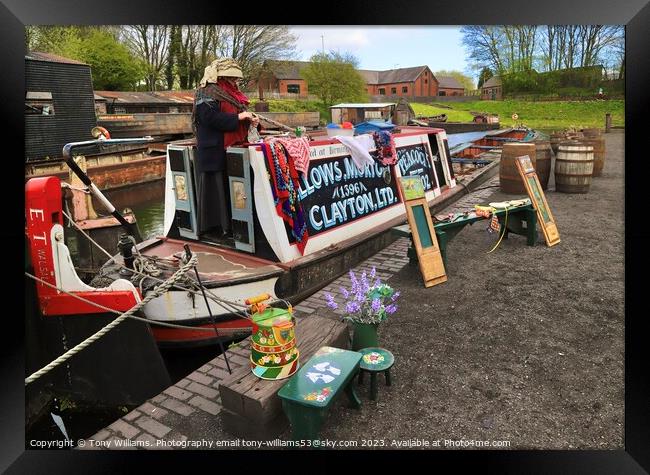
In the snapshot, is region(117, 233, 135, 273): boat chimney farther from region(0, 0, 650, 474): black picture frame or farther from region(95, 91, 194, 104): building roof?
region(95, 91, 194, 104): building roof

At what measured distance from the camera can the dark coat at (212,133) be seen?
511cm

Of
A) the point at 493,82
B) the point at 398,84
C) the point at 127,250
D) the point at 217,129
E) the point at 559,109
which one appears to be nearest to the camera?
the point at 127,250

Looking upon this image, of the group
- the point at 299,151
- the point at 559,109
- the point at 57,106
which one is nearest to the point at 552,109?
the point at 559,109

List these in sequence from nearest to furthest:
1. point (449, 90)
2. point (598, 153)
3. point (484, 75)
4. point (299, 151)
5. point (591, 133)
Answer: point (299, 151)
point (484, 75)
point (449, 90)
point (598, 153)
point (591, 133)

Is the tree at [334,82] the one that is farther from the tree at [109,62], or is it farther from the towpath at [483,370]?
the towpath at [483,370]

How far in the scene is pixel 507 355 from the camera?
4043mm

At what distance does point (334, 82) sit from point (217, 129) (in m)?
6.05

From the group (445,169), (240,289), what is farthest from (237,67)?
(445,169)

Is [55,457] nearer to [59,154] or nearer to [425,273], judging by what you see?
[425,273]

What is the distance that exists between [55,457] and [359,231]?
15.4 feet

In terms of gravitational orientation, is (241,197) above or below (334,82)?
below

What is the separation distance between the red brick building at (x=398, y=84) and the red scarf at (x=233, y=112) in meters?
4.67

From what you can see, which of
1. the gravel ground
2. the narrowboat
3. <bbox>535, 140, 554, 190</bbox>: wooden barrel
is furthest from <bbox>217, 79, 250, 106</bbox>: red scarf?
<bbox>535, 140, 554, 190</bbox>: wooden barrel

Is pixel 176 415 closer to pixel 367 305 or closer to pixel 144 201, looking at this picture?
pixel 367 305
